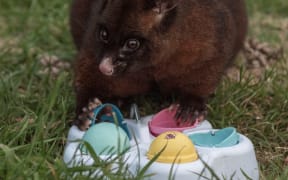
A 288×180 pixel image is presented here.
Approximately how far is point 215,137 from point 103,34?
867mm

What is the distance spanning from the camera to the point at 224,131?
3.86m

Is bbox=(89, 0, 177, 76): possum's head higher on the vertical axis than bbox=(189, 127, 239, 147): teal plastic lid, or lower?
higher

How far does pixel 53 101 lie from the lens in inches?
153

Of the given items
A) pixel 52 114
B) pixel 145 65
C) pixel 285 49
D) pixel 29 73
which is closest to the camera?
pixel 145 65

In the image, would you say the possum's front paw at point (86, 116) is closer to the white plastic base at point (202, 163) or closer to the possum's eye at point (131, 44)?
the white plastic base at point (202, 163)

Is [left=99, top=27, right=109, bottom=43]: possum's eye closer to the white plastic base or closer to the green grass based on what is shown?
the green grass

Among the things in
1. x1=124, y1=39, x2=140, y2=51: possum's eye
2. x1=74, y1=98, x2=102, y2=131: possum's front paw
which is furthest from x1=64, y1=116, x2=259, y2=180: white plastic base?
x1=124, y1=39, x2=140, y2=51: possum's eye

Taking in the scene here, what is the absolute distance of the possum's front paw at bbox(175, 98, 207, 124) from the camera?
448cm

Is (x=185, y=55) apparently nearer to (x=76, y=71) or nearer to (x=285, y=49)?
(x=76, y=71)

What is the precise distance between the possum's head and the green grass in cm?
35

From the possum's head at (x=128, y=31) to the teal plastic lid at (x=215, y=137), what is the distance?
0.56m

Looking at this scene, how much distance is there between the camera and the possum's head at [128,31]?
389cm

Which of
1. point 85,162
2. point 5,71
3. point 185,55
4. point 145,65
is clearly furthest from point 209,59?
point 5,71

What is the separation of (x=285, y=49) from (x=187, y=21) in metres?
2.13
